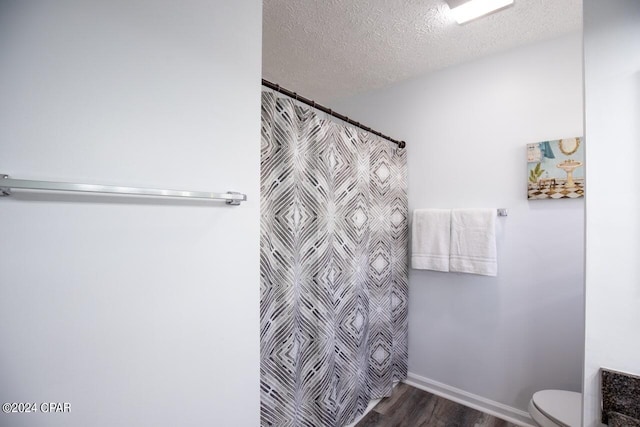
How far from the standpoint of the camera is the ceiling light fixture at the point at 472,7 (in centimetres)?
144

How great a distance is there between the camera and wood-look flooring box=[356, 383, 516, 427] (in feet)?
5.79

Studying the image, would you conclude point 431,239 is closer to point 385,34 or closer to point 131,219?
point 385,34

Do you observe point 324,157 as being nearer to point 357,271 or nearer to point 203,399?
point 357,271

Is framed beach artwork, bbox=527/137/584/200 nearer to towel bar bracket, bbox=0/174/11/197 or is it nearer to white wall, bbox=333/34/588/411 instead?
white wall, bbox=333/34/588/411

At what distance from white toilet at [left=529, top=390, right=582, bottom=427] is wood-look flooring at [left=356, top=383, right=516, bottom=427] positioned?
1.65 feet

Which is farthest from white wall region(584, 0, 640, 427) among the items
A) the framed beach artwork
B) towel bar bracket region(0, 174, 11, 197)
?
towel bar bracket region(0, 174, 11, 197)

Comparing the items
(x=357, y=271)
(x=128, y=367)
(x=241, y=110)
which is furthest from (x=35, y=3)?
(x=357, y=271)

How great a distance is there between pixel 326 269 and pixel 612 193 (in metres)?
1.16

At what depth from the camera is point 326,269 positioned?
153 cm

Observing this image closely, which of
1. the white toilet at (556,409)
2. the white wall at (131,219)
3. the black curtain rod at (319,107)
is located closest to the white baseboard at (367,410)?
the white toilet at (556,409)

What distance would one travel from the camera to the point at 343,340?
1654mm

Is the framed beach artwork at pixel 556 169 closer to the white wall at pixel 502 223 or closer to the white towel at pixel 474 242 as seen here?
the white wall at pixel 502 223

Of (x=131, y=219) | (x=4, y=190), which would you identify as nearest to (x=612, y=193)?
(x=131, y=219)

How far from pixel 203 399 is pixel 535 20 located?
244cm
